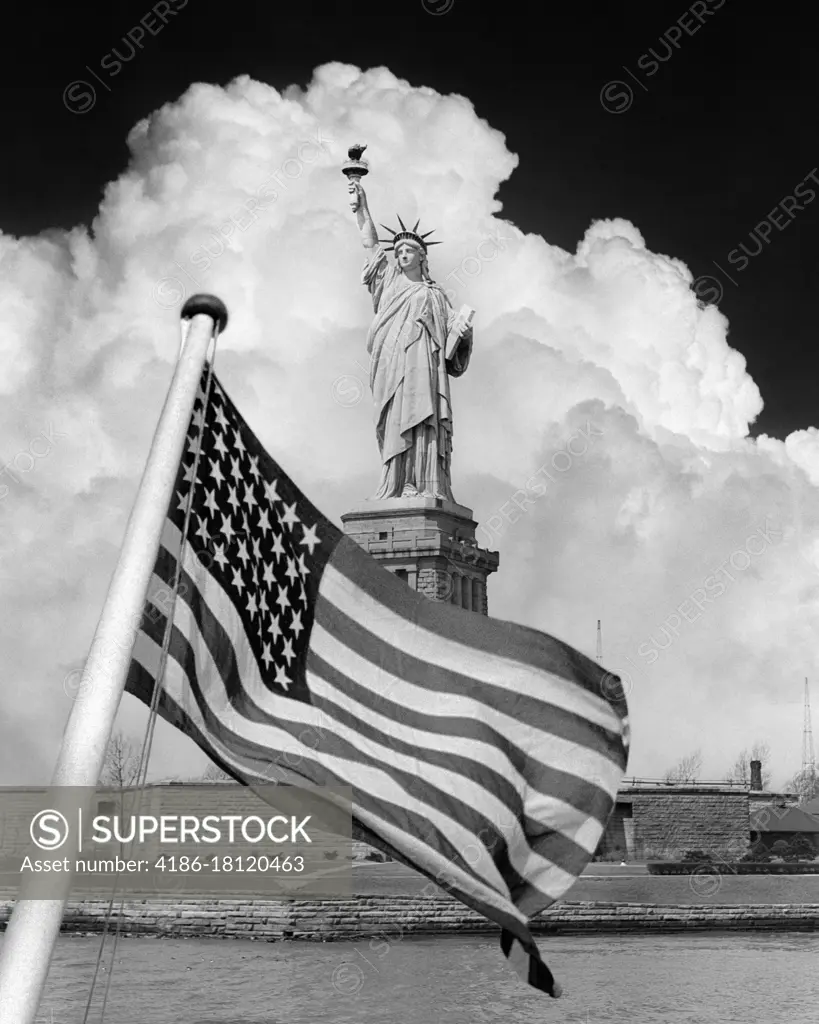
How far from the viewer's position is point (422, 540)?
32.3 metres

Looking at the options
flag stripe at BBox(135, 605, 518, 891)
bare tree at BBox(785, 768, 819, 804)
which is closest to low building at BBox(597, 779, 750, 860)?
flag stripe at BBox(135, 605, 518, 891)

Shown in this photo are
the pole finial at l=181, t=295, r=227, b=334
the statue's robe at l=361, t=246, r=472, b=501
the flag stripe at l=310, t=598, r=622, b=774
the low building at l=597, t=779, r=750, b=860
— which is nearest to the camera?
the pole finial at l=181, t=295, r=227, b=334

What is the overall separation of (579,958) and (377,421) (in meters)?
18.8

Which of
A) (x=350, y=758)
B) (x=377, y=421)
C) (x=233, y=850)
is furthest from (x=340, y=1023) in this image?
(x=377, y=421)

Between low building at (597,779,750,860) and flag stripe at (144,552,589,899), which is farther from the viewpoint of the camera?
low building at (597,779,750,860)

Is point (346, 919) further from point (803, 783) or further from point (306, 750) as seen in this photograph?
point (803, 783)

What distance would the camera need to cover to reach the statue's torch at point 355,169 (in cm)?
3566

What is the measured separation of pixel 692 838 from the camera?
35.7 m

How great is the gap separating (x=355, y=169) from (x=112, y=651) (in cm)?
3312

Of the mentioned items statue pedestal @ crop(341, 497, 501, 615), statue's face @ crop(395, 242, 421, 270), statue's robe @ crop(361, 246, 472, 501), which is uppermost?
statue's face @ crop(395, 242, 421, 270)

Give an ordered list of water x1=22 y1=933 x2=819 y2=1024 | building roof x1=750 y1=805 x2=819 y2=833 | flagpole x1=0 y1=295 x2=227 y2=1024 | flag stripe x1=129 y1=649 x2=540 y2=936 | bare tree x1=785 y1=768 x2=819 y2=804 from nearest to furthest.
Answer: flagpole x1=0 y1=295 x2=227 y2=1024 → flag stripe x1=129 y1=649 x2=540 y2=936 → water x1=22 y1=933 x2=819 y2=1024 → building roof x1=750 y1=805 x2=819 y2=833 → bare tree x1=785 y1=768 x2=819 y2=804

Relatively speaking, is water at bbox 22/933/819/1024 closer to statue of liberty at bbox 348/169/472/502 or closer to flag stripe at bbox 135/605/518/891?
flag stripe at bbox 135/605/518/891

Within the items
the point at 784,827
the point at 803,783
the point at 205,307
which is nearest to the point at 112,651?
the point at 205,307

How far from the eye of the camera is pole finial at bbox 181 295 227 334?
4.63m
